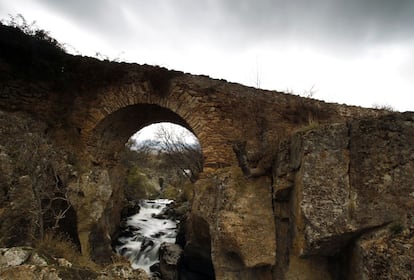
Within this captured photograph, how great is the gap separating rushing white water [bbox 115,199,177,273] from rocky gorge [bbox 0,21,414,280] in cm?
163

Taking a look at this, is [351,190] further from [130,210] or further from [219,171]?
[130,210]

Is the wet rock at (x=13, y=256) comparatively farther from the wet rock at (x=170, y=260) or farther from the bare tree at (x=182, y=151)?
the bare tree at (x=182, y=151)

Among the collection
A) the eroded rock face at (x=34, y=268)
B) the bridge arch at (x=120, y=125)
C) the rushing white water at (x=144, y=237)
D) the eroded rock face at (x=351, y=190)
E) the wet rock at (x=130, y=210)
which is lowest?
the rushing white water at (x=144, y=237)

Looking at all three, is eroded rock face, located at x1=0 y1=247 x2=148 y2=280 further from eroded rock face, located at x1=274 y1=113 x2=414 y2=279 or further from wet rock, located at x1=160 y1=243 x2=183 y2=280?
wet rock, located at x1=160 y1=243 x2=183 y2=280

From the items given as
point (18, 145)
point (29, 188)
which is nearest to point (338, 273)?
point (29, 188)

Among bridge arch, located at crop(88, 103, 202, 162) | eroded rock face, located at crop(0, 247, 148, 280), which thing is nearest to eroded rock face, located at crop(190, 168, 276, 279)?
eroded rock face, located at crop(0, 247, 148, 280)

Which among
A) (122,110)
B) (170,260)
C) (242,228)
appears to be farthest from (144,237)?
A: (242,228)

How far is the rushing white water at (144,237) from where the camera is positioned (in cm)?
920

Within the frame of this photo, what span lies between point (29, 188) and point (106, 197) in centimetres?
218

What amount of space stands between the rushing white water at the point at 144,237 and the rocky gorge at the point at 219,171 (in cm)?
163

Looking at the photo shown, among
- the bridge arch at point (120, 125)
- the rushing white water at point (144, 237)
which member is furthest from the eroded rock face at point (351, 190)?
the rushing white water at point (144, 237)

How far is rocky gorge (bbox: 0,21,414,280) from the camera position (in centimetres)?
420

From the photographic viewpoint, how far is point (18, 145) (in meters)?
5.59

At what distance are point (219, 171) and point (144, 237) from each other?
563cm
